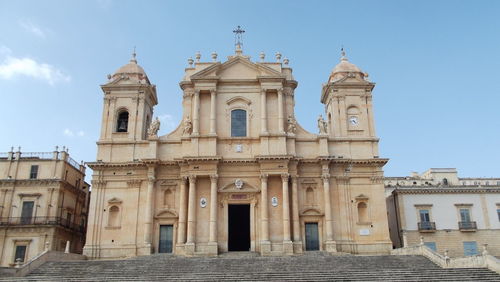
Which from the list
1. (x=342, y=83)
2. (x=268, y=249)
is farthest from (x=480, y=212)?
(x=268, y=249)

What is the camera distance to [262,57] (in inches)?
1287

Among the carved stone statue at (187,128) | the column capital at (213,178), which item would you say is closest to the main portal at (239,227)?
the column capital at (213,178)

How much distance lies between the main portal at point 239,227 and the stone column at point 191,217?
2.64 meters

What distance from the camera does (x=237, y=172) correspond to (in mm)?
29734

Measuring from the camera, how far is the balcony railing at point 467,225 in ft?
107

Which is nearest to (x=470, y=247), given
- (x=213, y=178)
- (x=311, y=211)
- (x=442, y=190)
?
(x=442, y=190)

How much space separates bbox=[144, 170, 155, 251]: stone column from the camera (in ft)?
93.5

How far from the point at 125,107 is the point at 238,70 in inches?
324

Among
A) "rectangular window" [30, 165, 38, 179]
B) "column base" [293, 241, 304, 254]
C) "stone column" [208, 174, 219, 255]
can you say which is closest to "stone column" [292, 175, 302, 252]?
"column base" [293, 241, 304, 254]

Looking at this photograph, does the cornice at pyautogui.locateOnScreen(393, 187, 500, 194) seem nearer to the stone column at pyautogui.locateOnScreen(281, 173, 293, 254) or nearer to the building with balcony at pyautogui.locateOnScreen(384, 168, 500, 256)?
the building with balcony at pyautogui.locateOnScreen(384, 168, 500, 256)

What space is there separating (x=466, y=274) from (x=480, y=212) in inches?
557

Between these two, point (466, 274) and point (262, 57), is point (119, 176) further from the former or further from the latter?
point (466, 274)

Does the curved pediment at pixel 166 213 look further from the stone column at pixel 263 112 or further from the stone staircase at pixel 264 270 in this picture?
the stone column at pixel 263 112

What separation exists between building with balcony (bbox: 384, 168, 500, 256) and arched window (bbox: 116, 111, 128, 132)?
1995 cm
